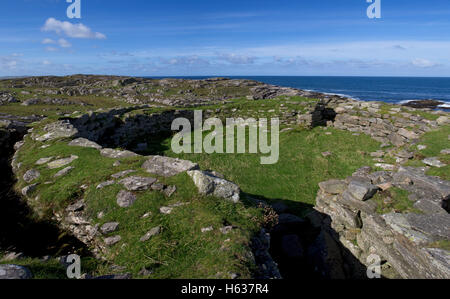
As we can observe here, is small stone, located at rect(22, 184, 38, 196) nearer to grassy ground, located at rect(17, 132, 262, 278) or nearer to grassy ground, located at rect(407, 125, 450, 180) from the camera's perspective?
grassy ground, located at rect(17, 132, 262, 278)

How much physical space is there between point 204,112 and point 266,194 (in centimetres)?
1237

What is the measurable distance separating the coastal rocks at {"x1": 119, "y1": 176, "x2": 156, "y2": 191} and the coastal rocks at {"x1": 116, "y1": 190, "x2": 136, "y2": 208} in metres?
0.21

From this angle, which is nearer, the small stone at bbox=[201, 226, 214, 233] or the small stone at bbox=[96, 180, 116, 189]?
the small stone at bbox=[201, 226, 214, 233]

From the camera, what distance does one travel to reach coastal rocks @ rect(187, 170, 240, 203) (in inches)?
290

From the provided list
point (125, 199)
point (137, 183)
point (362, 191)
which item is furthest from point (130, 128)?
point (362, 191)

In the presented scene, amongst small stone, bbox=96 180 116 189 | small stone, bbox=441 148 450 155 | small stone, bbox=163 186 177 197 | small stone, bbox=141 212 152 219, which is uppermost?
small stone, bbox=441 148 450 155

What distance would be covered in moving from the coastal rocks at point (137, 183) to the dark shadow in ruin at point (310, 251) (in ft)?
10.4

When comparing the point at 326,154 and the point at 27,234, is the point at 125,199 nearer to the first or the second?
the point at 27,234

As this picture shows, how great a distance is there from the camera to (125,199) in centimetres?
722

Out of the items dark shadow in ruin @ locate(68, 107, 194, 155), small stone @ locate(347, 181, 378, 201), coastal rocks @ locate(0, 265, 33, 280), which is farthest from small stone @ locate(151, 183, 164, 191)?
dark shadow in ruin @ locate(68, 107, 194, 155)

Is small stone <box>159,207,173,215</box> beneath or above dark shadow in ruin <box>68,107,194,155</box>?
beneath

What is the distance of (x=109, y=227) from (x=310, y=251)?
24.2ft
